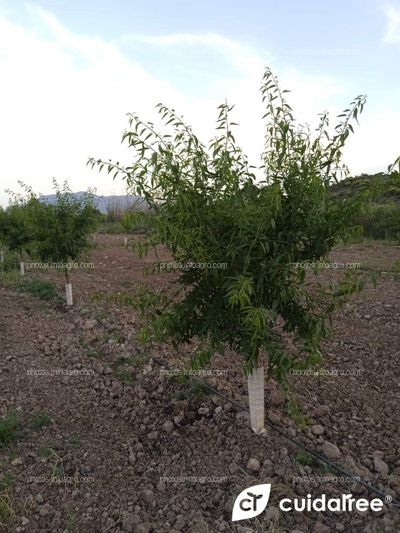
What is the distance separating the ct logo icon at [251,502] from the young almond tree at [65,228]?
20.4 ft

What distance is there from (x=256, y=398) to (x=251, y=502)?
85cm

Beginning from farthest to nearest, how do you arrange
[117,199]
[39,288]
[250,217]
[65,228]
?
[117,199] → [39,288] → [65,228] → [250,217]

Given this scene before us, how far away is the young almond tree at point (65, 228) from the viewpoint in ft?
28.2

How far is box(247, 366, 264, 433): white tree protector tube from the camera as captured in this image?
12.3 feet

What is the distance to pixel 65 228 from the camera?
8.66 m

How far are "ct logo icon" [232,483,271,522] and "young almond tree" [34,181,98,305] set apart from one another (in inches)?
245

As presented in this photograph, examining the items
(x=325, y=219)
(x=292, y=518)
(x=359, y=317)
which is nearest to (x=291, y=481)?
(x=292, y=518)

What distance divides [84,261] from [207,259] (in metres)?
7.43

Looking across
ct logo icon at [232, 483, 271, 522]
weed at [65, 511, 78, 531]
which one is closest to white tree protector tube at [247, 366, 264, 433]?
ct logo icon at [232, 483, 271, 522]

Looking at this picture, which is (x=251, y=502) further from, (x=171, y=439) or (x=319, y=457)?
(x=171, y=439)

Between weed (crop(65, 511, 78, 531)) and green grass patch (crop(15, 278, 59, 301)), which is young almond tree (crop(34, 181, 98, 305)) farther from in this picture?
weed (crop(65, 511, 78, 531))

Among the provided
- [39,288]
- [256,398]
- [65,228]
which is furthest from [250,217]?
[39,288]

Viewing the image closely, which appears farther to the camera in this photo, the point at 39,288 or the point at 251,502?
the point at 39,288

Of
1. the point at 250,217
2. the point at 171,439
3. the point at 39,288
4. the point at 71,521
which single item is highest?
the point at 250,217
